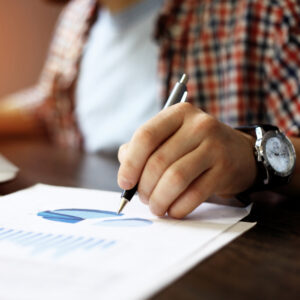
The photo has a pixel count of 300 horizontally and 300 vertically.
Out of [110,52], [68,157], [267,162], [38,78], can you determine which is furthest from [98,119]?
[267,162]

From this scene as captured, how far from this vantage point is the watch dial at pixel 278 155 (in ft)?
1.65

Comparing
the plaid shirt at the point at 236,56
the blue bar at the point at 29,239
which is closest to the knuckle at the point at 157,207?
the blue bar at the point at 29,239

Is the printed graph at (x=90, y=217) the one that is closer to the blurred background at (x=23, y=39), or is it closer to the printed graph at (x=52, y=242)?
the printed graph at (x=52, y=242)

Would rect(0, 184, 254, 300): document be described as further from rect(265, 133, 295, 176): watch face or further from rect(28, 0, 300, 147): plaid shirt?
rect(28, 0, 300, 147): plaid shirt

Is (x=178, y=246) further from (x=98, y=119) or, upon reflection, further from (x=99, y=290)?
(x=98, y=119)

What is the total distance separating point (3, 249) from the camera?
331 millimetres

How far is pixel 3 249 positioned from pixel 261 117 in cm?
71

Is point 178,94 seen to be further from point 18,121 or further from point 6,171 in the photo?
point 18,121

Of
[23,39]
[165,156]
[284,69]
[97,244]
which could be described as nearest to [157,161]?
[165,156]

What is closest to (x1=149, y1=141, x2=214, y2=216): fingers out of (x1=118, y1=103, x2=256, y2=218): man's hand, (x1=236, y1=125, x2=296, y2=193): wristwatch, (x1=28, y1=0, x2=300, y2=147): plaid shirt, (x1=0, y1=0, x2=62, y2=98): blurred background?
(x1=118, y1=103, x2=256, y2=218): man's hand

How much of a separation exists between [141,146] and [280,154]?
18cm

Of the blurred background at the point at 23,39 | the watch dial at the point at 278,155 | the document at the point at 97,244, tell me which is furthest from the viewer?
the blurred background at the point at 23,39

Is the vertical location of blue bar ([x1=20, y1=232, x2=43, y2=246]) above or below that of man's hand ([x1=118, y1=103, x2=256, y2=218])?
below

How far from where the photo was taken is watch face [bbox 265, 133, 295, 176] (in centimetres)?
50
